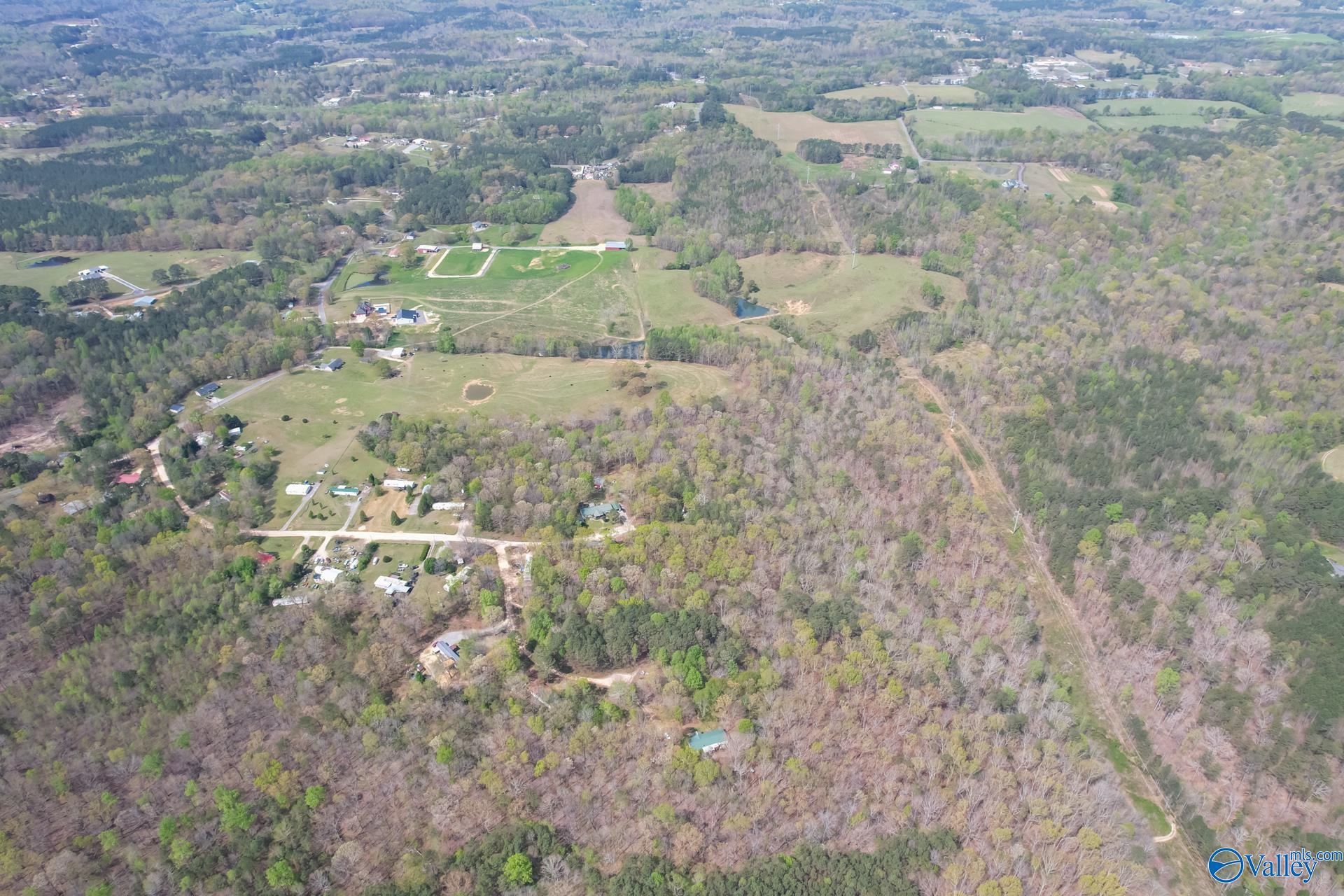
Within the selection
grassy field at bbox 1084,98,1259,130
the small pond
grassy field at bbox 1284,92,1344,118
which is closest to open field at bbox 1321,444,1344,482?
the small pond

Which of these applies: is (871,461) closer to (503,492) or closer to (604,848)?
(503,492)

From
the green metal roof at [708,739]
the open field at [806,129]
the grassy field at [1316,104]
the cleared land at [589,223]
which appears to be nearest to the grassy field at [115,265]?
the cleared land at [589,223]

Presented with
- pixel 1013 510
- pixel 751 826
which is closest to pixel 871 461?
pixel 1013 510

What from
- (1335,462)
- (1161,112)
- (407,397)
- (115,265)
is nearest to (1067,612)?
(1335,462)

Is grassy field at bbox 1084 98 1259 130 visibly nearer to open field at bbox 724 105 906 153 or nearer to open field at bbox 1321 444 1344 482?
open field at bbox 724 105 906 153

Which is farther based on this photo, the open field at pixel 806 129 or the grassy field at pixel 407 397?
the open field at pixel 806 129

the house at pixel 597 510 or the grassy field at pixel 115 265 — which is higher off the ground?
the grassy field at pixel 115 265

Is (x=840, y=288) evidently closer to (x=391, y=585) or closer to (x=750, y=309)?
(x=750, y=309)

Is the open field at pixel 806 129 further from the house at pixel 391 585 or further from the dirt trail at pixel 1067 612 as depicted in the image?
the house at pixel 391 585
